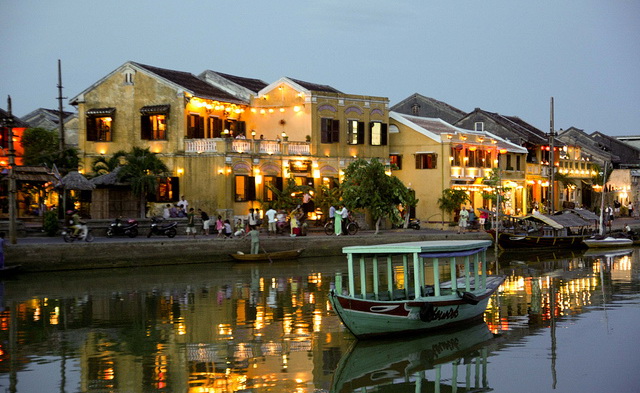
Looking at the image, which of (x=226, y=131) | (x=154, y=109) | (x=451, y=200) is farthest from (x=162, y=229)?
(x=451, y=200)

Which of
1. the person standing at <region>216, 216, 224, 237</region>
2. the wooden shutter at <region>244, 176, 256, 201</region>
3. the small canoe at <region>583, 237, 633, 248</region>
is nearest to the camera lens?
the person standing at <region>216, 216, 224, 237</region>

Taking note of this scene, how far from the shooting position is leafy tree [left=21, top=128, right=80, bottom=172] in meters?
41.8

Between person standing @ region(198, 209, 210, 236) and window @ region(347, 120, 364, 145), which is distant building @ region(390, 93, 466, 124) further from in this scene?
person standing @ region(198, 209, 210, 236)

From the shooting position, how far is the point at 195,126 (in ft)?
145

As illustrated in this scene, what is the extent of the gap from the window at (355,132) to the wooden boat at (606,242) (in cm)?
1390

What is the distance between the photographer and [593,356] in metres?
18.1

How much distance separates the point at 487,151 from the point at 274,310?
115 ft

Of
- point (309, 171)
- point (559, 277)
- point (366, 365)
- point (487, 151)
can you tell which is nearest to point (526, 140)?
point (487, 151)

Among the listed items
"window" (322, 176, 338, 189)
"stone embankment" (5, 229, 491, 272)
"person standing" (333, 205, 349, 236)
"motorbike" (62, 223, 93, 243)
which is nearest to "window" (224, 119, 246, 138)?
"window" (322, 176, 338, 189)

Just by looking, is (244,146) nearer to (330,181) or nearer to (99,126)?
(330,181)

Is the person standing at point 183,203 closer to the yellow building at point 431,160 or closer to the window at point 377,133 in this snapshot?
the window at point 377,133

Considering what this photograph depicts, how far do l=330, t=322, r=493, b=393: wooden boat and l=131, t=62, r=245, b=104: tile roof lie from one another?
27.3 metres

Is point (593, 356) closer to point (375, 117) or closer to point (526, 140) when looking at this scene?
point (375, 117)

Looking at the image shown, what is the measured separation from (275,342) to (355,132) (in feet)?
98.3
